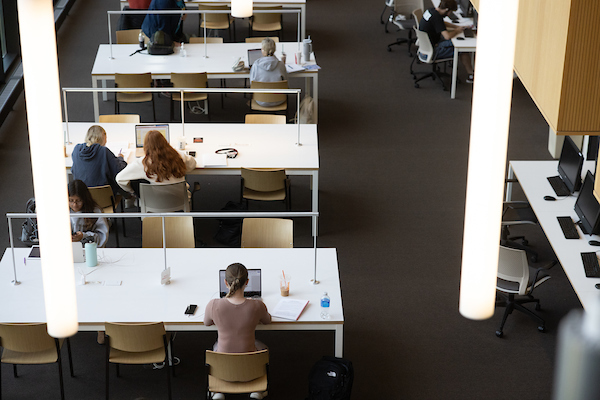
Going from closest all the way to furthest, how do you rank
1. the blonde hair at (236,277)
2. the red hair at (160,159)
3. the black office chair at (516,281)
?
the blonde hair at (236,277), the black office chair at (516,281), the red hair at (160,159)

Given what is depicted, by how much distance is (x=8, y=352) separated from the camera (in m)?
4.61

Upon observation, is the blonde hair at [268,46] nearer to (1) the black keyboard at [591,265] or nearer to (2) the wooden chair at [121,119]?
(2) the wooden chair at [121,119]

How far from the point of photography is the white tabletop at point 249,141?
6543mm

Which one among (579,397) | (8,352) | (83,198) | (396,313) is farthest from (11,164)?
(579,397)

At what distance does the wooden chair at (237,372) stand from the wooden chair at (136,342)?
1.14ft

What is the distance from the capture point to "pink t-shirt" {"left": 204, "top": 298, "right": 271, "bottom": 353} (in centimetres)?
425

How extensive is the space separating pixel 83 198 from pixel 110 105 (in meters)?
4.00

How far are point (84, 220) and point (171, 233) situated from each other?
686mm

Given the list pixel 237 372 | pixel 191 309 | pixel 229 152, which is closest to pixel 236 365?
pixel 237 372

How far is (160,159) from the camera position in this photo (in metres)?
5.98

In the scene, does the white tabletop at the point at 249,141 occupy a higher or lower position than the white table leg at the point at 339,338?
higher

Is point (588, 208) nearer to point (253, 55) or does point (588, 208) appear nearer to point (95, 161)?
point (95, 161)

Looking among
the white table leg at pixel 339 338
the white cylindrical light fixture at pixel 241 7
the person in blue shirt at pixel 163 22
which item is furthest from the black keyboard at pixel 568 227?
the person in blue shirt at pixel 163 22

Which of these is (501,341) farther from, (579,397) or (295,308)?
(579,397)
